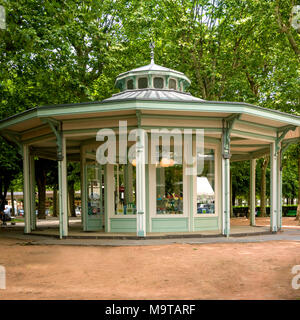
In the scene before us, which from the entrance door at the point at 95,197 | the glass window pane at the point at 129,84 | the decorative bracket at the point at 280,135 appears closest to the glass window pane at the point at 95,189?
the entrance door at the point at 95,197

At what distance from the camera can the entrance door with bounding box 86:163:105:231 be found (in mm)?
11922

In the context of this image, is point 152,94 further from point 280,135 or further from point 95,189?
point 280,135

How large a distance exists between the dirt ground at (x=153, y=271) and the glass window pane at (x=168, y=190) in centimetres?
214

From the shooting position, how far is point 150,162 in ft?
36.4

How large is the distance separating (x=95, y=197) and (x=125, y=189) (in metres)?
1.33

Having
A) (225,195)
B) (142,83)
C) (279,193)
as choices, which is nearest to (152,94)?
(142,83)

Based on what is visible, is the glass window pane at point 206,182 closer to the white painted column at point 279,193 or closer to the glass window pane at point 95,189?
the white painted column at point 279,193

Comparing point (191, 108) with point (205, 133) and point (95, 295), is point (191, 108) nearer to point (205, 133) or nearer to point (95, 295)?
point (205, 133)

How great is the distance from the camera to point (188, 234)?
411 inches

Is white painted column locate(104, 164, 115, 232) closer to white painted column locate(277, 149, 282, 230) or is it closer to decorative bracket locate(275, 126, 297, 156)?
decorative bracket locate(275, 126, 297, 156)

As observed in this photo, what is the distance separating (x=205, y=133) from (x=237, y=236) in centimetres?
333

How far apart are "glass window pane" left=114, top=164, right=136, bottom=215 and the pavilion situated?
0.10ft

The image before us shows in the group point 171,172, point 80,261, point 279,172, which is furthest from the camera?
point 279,172
